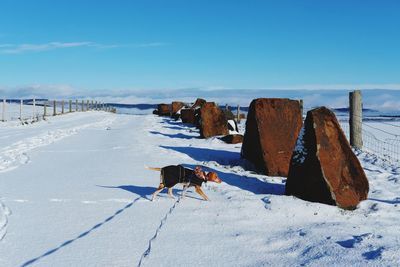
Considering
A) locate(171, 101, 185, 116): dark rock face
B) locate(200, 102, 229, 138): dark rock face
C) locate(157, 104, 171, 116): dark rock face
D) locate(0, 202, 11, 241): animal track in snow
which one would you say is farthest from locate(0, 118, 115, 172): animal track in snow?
locate(157, 104, 171, 116): dark rock face

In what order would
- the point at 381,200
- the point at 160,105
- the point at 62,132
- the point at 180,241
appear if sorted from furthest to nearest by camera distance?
the point at 160,105
the point at 62,132
the point at 381,200
the point at 180,241

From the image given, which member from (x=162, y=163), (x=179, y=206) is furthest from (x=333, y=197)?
(x=162, y=163)

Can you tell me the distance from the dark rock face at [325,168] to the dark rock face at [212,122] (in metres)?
8.84

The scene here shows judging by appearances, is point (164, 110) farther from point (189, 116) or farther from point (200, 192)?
point (200, 192)

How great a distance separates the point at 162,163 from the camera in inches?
414

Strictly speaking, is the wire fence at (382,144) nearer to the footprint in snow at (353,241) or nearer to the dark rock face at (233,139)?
the dark rock face at (233,139)

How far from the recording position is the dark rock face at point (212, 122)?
53.4 feet

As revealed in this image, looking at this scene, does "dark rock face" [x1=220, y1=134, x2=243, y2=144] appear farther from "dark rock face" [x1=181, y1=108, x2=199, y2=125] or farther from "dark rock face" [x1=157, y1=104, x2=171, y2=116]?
"dark rock face" [x1=157, y1=104, x2=171, y2=116]

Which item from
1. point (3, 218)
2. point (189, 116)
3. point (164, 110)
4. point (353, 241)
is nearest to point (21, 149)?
point (3, 218)

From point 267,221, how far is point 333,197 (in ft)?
4.54

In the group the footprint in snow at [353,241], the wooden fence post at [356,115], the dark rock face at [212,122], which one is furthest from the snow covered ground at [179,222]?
the dark rock face at [212,122]

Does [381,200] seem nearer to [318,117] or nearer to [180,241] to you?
[318,117]

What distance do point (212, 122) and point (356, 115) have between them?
5.42 meters

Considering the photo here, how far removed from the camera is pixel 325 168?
7039 mm
